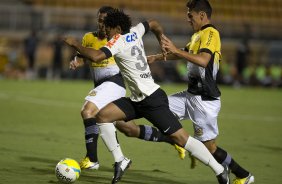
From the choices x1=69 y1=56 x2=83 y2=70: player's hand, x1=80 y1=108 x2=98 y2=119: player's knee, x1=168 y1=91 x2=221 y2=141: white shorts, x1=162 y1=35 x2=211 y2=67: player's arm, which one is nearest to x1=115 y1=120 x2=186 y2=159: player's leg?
x1=80 y1=108 x2=98 y2=119: player's knee

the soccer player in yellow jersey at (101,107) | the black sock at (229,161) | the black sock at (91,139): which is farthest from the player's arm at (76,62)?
the black sock at (229,161)

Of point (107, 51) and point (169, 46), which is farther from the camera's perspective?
point (107, 51)

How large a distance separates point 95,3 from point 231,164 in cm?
2644

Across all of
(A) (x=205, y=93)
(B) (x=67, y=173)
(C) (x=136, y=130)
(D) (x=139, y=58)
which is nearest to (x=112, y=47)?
(D) (x=139, y=58)

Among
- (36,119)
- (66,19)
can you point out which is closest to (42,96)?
(36,119)

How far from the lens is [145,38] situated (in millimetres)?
32000

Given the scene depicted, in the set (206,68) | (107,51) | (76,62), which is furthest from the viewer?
(76,62)

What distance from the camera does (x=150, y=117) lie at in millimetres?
8281

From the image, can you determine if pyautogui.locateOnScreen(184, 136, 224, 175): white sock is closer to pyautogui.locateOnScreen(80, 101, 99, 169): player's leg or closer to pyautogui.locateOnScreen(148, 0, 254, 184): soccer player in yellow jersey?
pyautogui.locateOnScreen(148, 0, 254, 184): soccer player in yellow jersey

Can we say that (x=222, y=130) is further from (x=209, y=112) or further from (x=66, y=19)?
(x=66, y=19)

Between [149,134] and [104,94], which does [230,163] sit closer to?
[149,134]

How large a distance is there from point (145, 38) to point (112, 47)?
2413 centimetres

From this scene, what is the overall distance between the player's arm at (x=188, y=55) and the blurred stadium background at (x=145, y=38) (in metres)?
21.4

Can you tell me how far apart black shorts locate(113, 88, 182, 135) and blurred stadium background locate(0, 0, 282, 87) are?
21.0m
